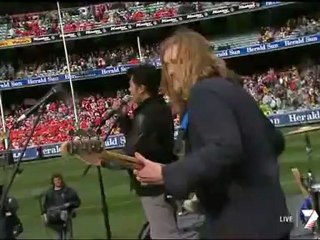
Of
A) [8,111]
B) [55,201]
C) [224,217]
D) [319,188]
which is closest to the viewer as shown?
[224,217]

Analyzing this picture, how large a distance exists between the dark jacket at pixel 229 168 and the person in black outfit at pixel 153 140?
6.66ft

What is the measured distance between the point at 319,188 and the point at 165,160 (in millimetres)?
2166

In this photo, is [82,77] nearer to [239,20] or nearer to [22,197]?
[239,20]

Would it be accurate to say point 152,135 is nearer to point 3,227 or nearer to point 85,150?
point 85,150

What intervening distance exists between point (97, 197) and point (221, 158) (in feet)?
32.6

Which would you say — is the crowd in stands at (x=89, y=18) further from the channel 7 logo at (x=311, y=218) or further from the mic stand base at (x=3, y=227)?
the mic stand base at (x=3, y=227)

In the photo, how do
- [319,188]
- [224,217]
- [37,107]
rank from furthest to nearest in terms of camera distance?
1. [319,188]
2. [37,107]
3. [224,217]

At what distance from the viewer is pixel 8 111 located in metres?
34.8

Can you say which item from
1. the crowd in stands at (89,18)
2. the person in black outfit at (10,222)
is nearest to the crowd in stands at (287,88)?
the crowd in stands at (89,18)

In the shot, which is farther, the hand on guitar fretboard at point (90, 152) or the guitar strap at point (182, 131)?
the hand on guitar fretboard at point (90, 152)

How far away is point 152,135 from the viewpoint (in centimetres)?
464

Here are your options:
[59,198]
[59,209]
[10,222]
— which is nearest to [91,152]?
[59,209]

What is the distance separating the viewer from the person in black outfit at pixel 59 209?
17.9ft

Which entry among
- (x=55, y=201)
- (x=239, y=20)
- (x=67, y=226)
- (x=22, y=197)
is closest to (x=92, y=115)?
(x=239, y=20)
